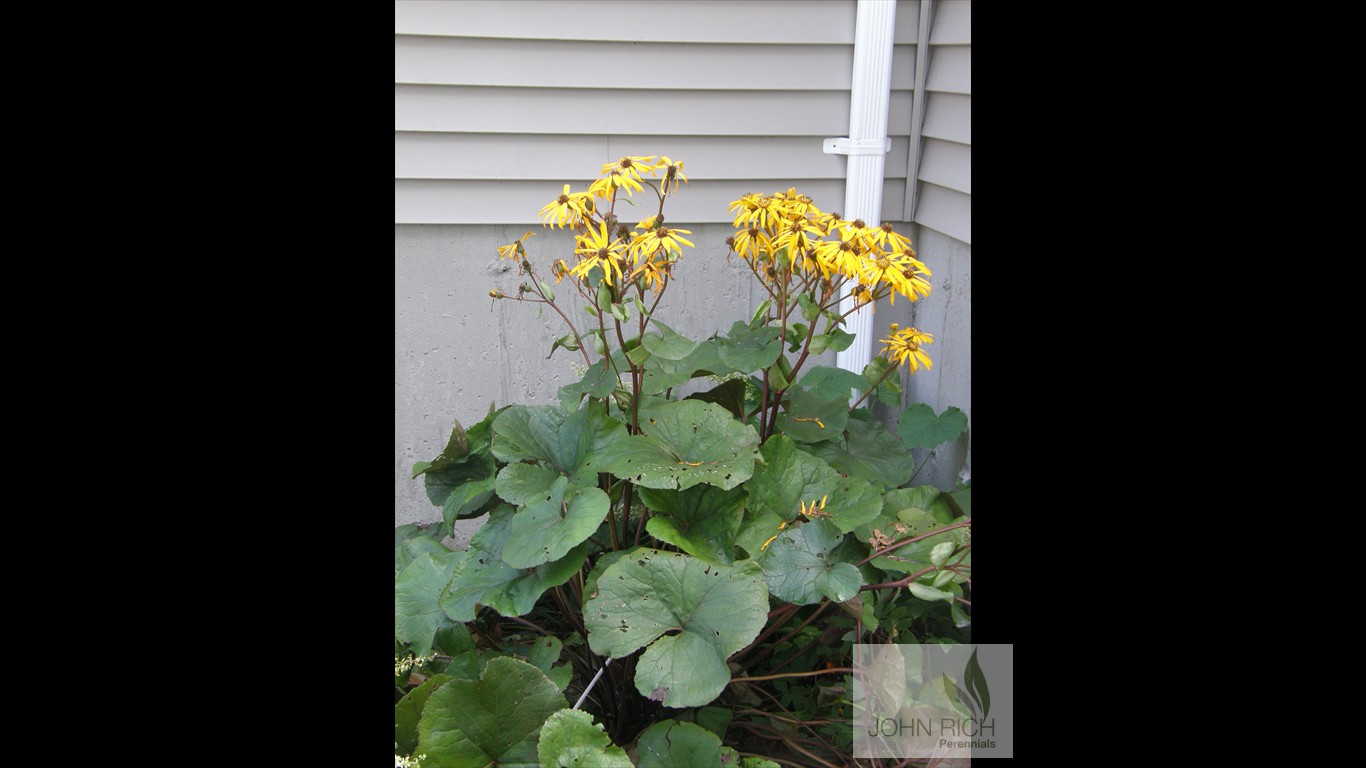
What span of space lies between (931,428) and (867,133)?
26.6 inches

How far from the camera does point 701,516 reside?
61.4 inches

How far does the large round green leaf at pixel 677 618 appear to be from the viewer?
1251mm

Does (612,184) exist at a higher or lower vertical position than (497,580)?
higher

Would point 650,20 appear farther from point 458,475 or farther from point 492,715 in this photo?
point 492,715

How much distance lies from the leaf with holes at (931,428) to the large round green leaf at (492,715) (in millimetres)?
1037

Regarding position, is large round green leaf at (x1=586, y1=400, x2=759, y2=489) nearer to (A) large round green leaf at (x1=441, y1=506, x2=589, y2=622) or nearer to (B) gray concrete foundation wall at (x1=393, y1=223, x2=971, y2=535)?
(A) large round green leaf at (x1=441, y1=506, x2=589, y2=622)

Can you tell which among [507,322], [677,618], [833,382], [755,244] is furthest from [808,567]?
[507,322]

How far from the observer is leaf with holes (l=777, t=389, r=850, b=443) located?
1784mm

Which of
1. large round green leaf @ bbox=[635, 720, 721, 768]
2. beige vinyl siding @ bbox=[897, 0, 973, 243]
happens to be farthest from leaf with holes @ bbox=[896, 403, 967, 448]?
large round green leaf @ bbox=[635, 720, 721, 768]

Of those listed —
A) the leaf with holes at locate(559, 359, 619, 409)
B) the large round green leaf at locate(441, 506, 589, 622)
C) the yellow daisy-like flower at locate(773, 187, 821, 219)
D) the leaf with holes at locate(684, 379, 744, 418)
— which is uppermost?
the yellow daisy-like flower at locate(773, 187, 821, 219)

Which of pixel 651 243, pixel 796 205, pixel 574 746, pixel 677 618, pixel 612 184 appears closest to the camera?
pixel 574 746
